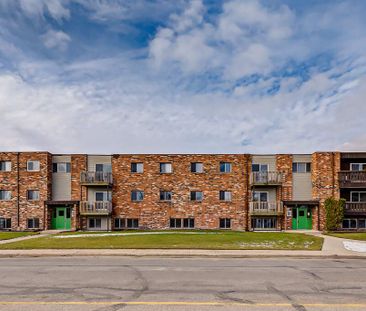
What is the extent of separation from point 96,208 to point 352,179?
24.9 m

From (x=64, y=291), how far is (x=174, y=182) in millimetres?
25634

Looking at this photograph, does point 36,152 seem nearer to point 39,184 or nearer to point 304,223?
point 39,184

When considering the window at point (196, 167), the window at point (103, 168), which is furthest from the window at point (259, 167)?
the window at point (103, 168)

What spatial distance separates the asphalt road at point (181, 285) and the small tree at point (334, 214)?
1855 cm

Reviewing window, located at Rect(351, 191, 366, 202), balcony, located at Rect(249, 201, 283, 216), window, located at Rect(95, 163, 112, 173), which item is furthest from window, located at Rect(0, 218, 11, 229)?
window, located at Rect(351, 191, 366, 202)

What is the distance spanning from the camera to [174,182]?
34.9 m

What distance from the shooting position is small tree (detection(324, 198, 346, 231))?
106 ft

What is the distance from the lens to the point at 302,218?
34.5m

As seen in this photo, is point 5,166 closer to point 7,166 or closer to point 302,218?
point 7,166

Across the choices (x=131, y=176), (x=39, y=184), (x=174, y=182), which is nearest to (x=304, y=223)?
(x=174, y=182)

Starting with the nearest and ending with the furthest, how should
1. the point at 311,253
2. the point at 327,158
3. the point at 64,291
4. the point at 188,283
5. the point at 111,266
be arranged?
the point at 64,291 < the point at 188,283 < the point at 111,266 < the point at 311,253 < the point at 327,158

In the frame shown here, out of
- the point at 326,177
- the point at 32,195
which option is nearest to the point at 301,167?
the point at 326,177

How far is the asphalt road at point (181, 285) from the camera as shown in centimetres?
812

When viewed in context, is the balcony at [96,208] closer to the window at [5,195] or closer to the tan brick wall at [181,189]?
the tan brick wall at [181,189]
